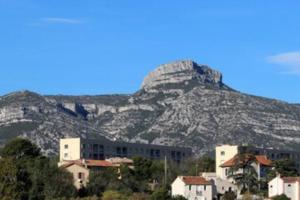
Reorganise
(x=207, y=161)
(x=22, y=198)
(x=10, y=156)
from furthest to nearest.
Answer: (x=207, y=161) → (x=10, y=156) → (x=22, y=198)

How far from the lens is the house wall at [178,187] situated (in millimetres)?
133625

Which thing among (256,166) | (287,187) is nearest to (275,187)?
(287,187)

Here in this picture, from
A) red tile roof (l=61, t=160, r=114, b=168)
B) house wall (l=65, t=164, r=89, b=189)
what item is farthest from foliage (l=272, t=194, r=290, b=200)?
red tile roof (l=61, t=160, r=114, b=168)

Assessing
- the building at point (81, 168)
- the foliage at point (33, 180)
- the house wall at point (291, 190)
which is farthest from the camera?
the building at point (81, 168)

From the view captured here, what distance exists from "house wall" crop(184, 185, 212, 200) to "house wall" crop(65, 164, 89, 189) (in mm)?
13359

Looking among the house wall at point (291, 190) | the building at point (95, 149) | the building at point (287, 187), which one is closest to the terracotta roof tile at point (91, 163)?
the building at point (95, 149)

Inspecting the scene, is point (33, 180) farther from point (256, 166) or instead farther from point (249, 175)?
point (256, 166)

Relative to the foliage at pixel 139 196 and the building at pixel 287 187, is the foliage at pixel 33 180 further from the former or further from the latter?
the building at pixel 287 187

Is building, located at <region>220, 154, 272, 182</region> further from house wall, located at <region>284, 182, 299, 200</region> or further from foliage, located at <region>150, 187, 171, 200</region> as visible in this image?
foliage, located at <region>150, 187, 171, 200</region>

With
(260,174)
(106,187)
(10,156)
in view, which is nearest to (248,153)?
(260,174)

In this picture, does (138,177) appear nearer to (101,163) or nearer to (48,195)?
(101,163)

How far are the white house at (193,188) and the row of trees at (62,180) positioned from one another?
1.56 metres

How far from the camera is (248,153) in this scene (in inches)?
5630

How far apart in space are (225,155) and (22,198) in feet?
201
